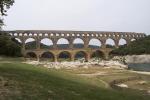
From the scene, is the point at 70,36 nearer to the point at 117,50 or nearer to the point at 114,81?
the point at 117,50

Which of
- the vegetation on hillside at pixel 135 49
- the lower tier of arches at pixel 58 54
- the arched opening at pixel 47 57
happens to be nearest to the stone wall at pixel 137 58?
the vegetation on hillside at pixel 135 49

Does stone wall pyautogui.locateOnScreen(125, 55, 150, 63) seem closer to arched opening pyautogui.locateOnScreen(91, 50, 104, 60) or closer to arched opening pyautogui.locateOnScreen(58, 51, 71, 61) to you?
arched opening pyautogui.locateOnScreen(91, 50, 104, 60)

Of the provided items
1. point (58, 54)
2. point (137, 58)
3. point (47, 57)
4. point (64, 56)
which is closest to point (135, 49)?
point (137, 58)

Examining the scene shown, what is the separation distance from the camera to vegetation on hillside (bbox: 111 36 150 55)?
563 ft

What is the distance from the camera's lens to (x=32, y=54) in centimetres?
16138

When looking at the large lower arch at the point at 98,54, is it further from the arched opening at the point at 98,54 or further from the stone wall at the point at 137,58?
the stone wall at the point at 137,58

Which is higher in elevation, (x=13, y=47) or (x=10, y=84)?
(x=13, y=47)

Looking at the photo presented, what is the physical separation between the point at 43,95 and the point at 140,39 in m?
173

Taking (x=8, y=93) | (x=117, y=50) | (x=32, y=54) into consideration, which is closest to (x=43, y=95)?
(x=8, y=93)

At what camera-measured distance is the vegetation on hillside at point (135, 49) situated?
172m

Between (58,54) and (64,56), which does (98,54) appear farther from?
(58,54)

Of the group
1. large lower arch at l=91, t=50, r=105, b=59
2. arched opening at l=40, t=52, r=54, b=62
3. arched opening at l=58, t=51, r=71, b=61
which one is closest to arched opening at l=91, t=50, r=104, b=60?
large lower arch at l=91, t=50, r=105, b=59

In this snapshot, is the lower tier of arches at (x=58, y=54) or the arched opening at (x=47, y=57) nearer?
the lower tier of arches at (x=58, y=54)

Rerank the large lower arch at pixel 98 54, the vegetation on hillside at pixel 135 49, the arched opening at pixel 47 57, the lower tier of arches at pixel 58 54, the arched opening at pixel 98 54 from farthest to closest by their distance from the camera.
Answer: the arched opening at pixel 98 54 < the large lower arch at pixel 98 54 < the vegetation on hillside at pixel 135 49 < the arched opening at pixel 47 57 < the lower tier of arches at pixel 58 54
